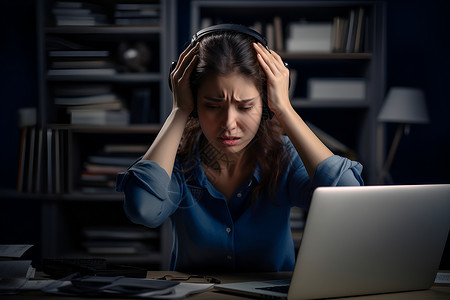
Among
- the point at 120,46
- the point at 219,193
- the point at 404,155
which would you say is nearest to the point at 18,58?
the point at 120,46

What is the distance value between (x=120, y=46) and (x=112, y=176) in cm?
73

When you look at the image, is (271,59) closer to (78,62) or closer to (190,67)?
(190,67)

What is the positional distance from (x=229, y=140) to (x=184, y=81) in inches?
7.9

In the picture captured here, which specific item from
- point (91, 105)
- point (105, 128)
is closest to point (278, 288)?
point (105, 128)

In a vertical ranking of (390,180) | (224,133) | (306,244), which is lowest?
(390,180)

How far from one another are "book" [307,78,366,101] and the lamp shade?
15 cm

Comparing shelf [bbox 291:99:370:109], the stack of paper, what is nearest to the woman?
the stack of paper

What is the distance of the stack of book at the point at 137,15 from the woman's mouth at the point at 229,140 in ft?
5.43

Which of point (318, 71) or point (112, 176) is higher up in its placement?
point (318, 71)

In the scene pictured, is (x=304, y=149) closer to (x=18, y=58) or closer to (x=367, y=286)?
(x=367, y=286)

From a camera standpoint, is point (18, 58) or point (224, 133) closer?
point (224, 133)

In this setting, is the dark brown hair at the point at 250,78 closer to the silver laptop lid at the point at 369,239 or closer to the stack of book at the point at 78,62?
the silver laptop lid at the point at 369,239

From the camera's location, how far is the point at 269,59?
1.30 metres

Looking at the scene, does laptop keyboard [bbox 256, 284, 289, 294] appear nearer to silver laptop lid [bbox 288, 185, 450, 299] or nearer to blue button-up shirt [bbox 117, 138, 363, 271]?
silver laptop lid [bbox 288, 185, 450, 299]
